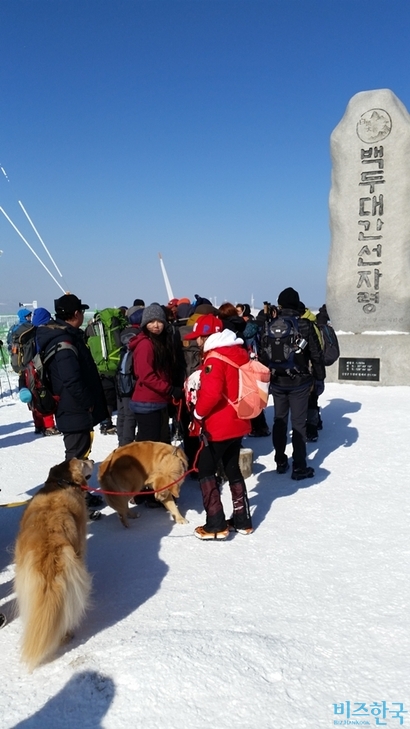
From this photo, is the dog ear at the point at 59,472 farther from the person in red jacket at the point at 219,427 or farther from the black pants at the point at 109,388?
the black pants at the point at 109,388

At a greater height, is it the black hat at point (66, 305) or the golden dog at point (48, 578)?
the black hat at point (66, 305)

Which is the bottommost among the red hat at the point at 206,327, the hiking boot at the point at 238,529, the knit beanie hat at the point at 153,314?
the hiking boot at the point at 238,529

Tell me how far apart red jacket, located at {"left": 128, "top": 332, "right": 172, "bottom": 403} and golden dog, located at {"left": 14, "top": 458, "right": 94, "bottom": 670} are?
1953 millimetres

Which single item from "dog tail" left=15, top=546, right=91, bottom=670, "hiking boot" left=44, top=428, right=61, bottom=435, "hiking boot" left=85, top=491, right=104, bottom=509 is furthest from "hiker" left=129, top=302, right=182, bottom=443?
"hiking boot" left=44, top=428, right=61, bottom=435

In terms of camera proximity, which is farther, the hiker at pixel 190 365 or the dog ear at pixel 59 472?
the hiker at pixel 190 365

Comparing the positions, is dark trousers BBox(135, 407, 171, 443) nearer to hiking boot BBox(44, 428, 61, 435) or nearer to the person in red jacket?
the person in red jacket

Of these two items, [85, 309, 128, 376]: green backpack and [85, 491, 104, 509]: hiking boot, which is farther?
[85, 309, 128, 376]: green backpack

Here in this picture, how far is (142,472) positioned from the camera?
4418mm

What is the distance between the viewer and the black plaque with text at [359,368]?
9.95 metres

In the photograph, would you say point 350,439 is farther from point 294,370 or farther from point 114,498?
point 114,498

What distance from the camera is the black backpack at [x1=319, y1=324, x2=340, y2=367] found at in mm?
5770

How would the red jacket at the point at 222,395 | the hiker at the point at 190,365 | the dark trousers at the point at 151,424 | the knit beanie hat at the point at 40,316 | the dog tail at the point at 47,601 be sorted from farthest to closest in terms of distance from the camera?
1. the knit beanie hat at the point at 40,316
2. the hiker at the point at 190,365
3. the dark trousers at the point at 151,424
4. the red jacket at the point at 222,395
5. the dog tail at the point at 47,601

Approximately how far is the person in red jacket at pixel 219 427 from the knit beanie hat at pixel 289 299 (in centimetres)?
175

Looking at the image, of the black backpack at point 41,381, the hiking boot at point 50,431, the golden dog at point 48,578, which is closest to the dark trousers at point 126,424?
the black backpack at point 41,381
